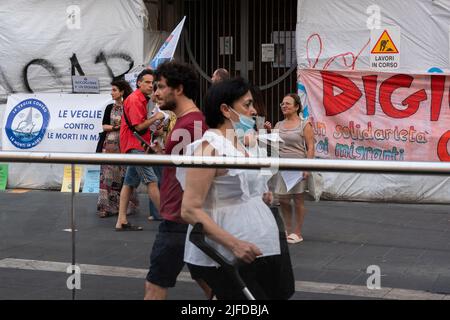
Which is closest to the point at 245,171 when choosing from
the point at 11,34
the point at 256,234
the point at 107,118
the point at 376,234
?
the point at 256,234

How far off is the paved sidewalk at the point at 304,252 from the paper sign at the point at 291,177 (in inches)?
6.5

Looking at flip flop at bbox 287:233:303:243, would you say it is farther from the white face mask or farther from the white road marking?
the white face mask

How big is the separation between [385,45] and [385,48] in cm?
4

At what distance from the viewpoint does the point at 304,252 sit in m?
4.11

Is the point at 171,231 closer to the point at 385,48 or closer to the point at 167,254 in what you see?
the point at 167,254

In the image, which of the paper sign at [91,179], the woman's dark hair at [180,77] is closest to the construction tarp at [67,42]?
the woman's dark hair at [180,77]

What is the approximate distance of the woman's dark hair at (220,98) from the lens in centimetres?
433

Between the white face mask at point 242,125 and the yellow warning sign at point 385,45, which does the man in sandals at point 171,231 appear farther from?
the yellow warning sign at point 385,45

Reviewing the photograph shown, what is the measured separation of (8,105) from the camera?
11953 mm

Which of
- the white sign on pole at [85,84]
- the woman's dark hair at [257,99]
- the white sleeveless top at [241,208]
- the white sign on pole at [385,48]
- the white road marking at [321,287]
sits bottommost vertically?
the white road marking at [321,287]

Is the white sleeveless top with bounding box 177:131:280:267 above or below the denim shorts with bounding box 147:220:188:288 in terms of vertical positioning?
above

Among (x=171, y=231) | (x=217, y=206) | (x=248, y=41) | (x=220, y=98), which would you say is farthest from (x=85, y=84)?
(x=217, y=206)

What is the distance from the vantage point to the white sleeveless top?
13.1 ft

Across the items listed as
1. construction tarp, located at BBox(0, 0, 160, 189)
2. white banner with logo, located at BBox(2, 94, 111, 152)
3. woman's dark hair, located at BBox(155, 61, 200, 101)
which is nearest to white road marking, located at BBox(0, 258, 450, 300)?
woman's dark hair, located at BBox(155, 61, 200, 101)
